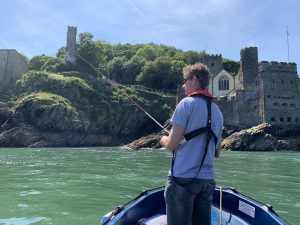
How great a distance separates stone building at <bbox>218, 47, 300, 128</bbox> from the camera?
5659 cm

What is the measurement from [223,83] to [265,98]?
11.4 m

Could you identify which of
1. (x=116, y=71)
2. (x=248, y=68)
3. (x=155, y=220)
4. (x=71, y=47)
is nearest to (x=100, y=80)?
(x=116, y=71)

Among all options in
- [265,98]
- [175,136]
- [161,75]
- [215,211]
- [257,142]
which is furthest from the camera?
[161,75]

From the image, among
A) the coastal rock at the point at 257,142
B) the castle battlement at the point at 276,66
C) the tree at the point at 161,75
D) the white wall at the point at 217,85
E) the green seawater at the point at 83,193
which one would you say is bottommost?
the green seawater at the point at 83,193

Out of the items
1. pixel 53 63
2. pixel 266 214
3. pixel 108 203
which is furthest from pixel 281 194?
pixel 53 63

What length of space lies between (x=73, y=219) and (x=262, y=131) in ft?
143

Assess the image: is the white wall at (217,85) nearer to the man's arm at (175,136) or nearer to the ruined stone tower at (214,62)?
A: the ruined stone tower at (214,62)

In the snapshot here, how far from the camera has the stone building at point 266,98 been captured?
2228 inches

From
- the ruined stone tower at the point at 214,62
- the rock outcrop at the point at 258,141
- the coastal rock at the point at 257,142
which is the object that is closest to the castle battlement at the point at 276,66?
the rock outcrop at the point at 258,141

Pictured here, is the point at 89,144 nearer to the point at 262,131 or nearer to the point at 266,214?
the point at 262,131

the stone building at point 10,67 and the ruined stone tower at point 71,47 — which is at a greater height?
the ruined stone tower at point 71,47

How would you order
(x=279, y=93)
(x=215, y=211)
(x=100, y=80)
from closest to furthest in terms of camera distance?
(x=215, y=211)
(x=279, y=93)
(x=100, y=80)

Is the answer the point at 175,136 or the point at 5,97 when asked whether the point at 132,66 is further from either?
the point at 175,136

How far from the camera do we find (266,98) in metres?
56.8
